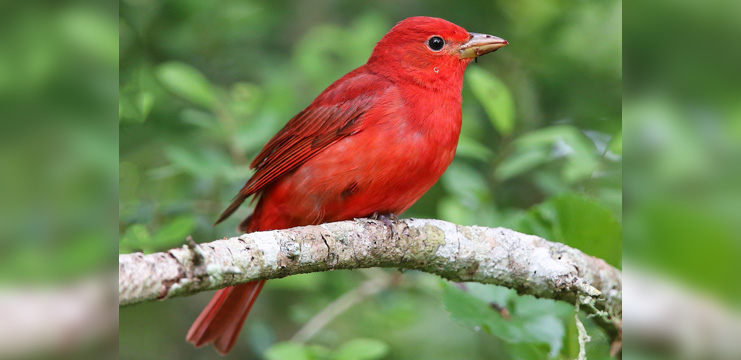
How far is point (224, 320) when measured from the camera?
3258 millimetres

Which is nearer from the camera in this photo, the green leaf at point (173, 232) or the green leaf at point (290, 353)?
the green leaf at point (290, 353)

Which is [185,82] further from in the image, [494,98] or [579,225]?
[579,225]

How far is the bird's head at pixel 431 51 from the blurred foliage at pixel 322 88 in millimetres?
254

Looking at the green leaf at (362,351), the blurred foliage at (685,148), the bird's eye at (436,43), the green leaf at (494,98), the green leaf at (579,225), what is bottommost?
the blurred foliage at (685,148)

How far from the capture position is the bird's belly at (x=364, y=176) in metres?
3.12

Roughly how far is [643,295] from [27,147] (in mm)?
1032

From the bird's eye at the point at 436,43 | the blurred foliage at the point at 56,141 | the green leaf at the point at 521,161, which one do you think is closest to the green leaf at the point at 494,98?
the green leaf at the point at 521,161

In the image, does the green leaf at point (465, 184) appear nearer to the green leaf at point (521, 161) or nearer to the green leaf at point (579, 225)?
the green leaf at point (521, 161)

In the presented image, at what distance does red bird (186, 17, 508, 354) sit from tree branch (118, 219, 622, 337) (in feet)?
1.13

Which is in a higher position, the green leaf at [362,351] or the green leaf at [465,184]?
the green leaf at [465,184]

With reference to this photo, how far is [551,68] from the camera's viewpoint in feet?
15.6

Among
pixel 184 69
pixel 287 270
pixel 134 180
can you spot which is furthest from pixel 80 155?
pixel 134 180

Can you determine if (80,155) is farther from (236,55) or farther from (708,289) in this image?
(236,55)

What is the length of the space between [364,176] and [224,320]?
0.90 metres
